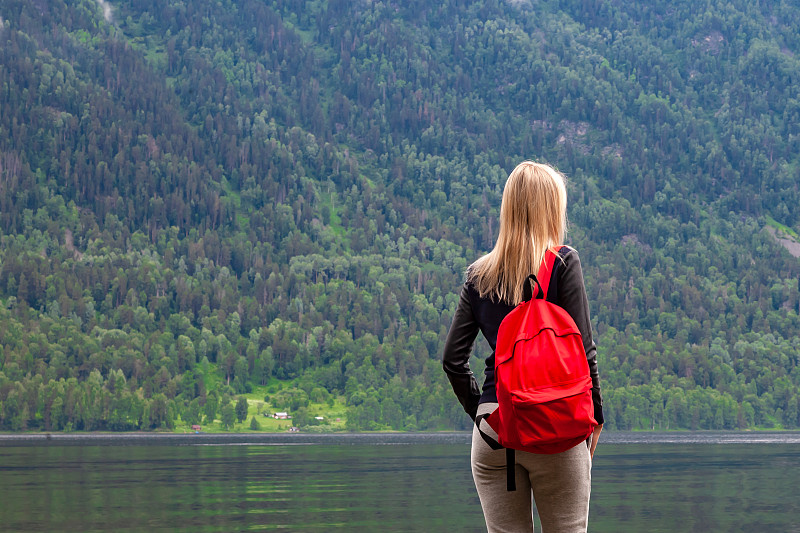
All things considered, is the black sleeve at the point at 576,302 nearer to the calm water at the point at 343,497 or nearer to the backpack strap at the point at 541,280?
the backpack strap at the point at 541,280

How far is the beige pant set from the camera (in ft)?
29.2

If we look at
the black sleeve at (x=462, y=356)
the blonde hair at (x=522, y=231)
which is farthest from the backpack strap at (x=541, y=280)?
the black sleeve at (x=462, y=356)

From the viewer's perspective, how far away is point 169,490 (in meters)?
72.7

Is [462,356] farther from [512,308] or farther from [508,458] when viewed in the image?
[508,458]

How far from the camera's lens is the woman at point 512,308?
29.3ft

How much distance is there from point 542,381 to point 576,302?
0.73 metres

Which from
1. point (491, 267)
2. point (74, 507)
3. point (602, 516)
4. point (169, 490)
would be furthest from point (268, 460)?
point (491, 267)

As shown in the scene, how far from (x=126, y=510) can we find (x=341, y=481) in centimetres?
2606

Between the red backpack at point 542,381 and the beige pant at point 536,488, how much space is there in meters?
0.18

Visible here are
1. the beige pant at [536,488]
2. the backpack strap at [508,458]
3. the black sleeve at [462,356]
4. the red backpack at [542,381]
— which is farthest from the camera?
the black sleeve at [462,356]

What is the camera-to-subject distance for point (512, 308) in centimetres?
934

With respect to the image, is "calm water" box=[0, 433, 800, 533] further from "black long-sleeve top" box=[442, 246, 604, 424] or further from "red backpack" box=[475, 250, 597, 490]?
"red backpack" box=[475, 250, 597, 490]

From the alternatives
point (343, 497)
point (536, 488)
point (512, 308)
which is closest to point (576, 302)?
point (512, 308)

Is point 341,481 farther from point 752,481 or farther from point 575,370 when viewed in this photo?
point 575,370
